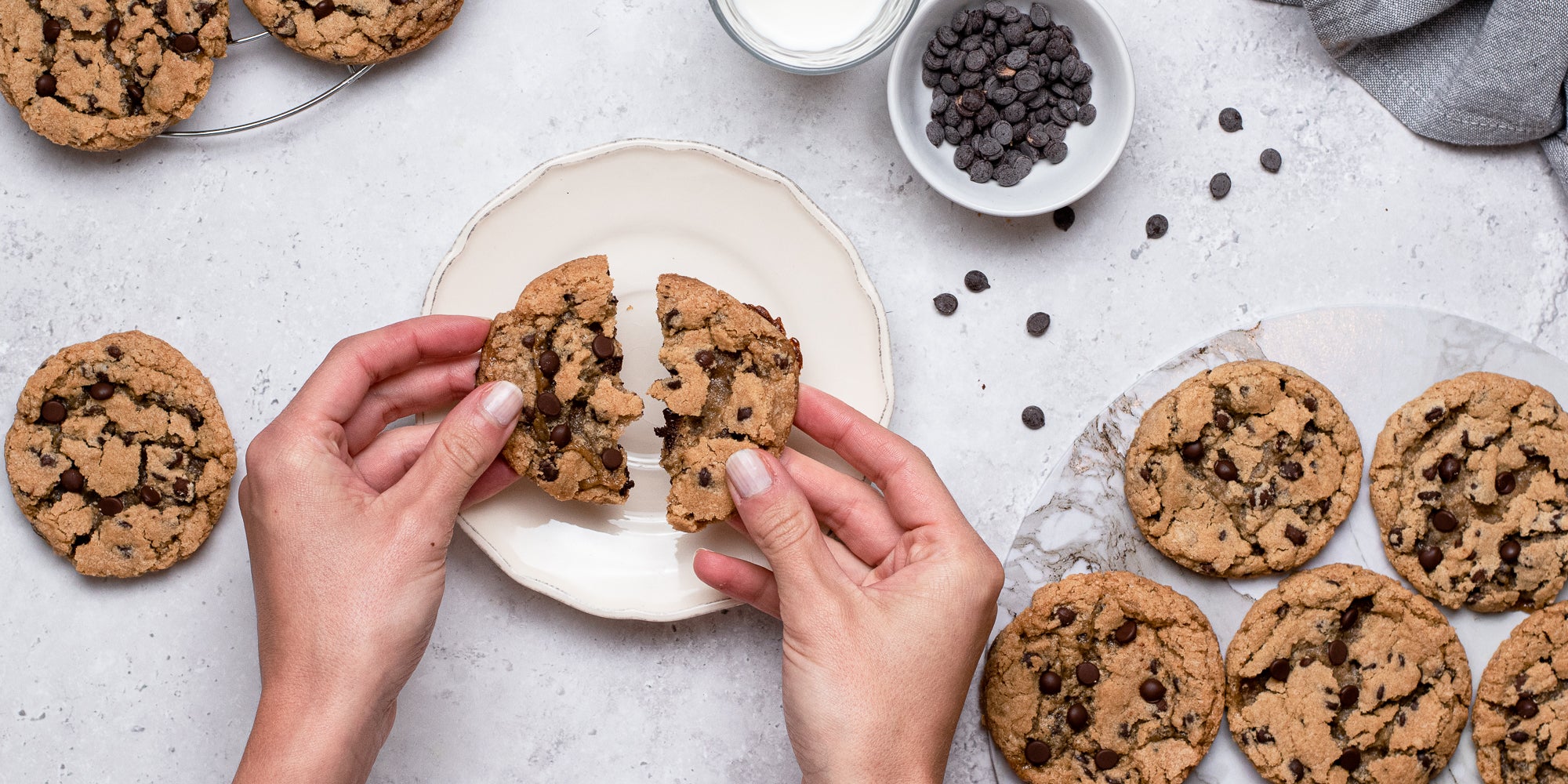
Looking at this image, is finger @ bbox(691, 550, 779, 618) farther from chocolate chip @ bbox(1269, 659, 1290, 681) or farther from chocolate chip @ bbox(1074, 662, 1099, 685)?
chocolate chip @ bbox(1269, 659, 1290, 681)

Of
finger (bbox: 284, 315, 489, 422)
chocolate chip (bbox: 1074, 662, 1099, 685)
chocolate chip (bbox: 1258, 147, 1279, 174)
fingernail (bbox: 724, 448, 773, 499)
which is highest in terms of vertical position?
chocolate chip (bbox: 1258, 147, 1279, 174)

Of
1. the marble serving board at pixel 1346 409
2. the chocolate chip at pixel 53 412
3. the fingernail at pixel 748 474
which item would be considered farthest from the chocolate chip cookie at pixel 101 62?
the marble serving board at pixel 1346 409

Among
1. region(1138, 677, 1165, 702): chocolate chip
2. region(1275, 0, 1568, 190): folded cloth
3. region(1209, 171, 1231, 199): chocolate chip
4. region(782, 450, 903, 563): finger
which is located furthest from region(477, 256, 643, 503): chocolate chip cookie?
region(1275, 0, 1568, 190): folded cloth

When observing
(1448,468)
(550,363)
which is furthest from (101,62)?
(1448,468)

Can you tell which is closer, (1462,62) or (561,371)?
(561,371)

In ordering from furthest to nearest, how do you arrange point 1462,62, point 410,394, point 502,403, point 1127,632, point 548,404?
point 1462,62 → point 1127,632 → point 410,394 → point 548,404 → point 502,403

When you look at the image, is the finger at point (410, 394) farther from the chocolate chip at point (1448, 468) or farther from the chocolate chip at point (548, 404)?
the chocolate chip at point (1448, 468)

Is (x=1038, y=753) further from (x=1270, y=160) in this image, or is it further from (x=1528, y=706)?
(x=1270, y=160)
